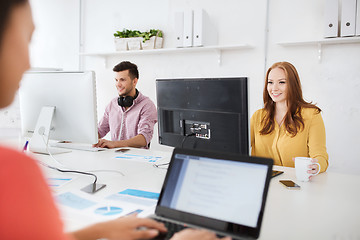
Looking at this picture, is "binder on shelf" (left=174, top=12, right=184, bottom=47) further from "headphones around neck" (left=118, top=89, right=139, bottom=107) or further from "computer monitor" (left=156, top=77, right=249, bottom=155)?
"computer monitor" (left=156, top=77, right=249, bottom=155)

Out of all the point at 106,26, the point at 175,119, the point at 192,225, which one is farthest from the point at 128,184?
the point at 106,26

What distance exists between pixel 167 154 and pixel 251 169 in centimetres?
124

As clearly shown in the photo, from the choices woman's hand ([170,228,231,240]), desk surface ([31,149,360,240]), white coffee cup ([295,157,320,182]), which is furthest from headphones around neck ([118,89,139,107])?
woman's hand ([170,228,231,240])

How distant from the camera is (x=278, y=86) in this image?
80.2 inches

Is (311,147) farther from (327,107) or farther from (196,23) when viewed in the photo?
(196,23)

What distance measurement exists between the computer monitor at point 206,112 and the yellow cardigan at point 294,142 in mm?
606

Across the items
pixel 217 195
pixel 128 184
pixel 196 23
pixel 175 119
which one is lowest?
pixel 128 184

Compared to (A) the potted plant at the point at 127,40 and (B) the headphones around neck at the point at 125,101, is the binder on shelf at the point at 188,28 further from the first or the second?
(B) the headphones around neck at the point at 125,101

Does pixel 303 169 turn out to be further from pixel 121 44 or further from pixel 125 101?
pixel 121 44

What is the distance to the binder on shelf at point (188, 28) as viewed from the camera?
3188 millimetres

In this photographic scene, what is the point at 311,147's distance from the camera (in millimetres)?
1819

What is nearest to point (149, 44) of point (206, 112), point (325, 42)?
point (325, 42)

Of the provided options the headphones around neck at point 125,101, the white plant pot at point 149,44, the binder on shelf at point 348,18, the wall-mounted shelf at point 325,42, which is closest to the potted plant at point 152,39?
the white plant pot at point 149,44

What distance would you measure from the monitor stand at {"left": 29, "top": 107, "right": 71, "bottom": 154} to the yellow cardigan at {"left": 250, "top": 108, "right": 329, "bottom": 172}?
1.21 m
